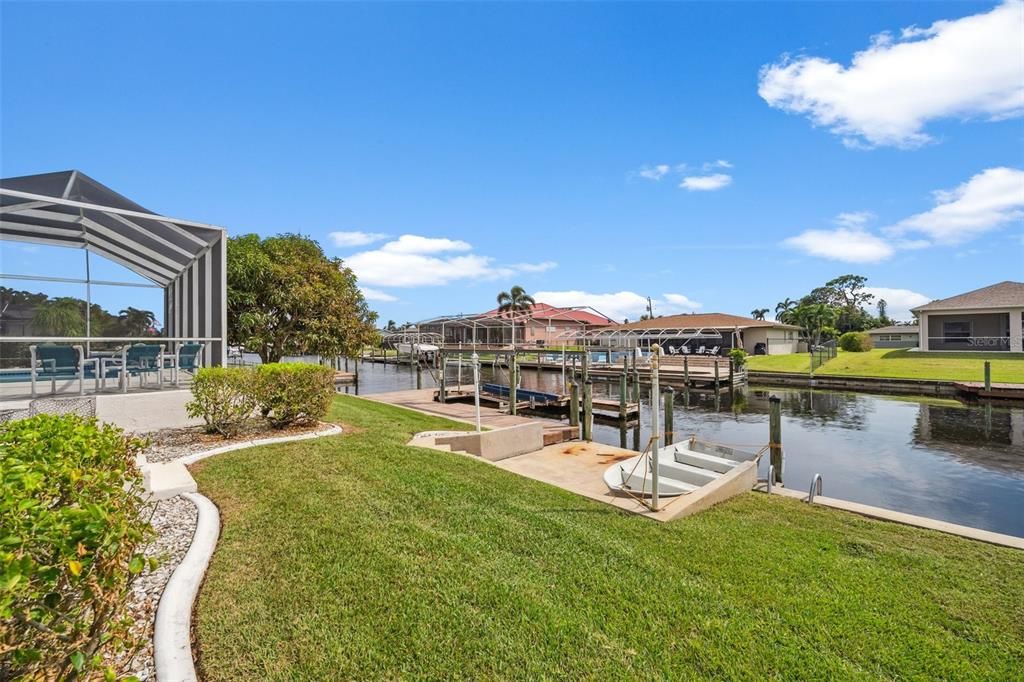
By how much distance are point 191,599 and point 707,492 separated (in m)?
5.01

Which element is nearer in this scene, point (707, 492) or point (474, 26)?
point (707, 492)

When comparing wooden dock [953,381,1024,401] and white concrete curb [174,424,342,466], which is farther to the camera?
wooden dock [953,381,1024,401]

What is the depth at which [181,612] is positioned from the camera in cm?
272

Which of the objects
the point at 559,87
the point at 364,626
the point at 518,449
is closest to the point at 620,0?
the point at 559,87

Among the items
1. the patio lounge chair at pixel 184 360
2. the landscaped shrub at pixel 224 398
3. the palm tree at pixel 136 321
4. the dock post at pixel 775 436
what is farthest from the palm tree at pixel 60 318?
the dock post at pixel 775 436

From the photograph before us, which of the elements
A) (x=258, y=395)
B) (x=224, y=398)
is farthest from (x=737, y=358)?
(x=224, y=398)

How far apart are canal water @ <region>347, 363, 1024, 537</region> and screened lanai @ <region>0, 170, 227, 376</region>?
37.5 ft

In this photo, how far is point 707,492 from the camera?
559 centimetres

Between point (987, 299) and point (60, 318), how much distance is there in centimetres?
4647

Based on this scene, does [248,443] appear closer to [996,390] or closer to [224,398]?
[224,398]

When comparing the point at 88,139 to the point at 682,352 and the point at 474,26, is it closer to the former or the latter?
the point at 474,26

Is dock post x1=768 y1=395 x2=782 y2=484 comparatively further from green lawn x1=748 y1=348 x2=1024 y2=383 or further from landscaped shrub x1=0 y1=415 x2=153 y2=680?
green lawn x1=748 y1=348 x2=1024 y2=383

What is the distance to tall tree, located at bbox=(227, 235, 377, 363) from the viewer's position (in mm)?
15931

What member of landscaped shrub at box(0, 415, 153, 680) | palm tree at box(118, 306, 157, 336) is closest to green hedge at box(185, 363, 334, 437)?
palm tree at box(118, 306, 157, 336)
